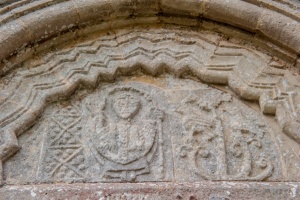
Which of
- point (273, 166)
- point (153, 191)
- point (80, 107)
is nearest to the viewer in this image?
point (153, 191)

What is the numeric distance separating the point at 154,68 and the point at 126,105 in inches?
15.3

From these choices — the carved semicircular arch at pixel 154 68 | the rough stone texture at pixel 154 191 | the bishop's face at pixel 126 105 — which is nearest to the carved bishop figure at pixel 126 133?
the bishop's face at pixel 126 105

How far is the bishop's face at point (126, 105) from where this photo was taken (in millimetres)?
3422

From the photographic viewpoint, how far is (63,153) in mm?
3191

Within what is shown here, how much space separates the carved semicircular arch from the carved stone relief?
0.09 m

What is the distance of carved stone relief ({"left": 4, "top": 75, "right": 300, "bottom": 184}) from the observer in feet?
10.2

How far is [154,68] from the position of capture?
3.65 metres

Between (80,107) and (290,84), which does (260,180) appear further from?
(80,107)

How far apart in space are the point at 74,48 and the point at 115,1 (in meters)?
0.49

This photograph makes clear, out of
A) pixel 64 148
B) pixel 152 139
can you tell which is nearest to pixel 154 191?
pixel 152 139

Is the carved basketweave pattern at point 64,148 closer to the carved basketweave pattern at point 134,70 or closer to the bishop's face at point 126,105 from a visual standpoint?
the carved basketweave pattern at point 134,70

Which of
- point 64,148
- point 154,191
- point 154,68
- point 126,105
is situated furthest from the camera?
point 154,68

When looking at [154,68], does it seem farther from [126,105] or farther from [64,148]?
[64,148]

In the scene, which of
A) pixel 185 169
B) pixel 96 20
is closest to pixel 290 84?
pixel 185 169
